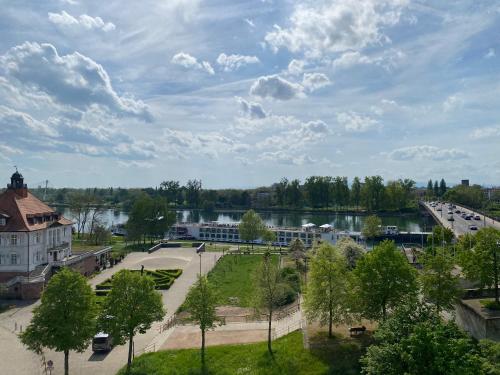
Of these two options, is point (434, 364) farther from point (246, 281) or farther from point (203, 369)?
point (246, 281)

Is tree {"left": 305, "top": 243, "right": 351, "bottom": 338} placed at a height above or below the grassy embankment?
above

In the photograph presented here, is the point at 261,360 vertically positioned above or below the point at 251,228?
below

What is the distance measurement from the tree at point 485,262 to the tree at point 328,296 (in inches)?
354

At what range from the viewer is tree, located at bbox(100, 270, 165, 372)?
2914 cm

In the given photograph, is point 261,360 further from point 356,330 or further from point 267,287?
point 356,330

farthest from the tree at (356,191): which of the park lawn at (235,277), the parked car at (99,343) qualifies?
the parked car at (99,343)

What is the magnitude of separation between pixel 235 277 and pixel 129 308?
28.2m

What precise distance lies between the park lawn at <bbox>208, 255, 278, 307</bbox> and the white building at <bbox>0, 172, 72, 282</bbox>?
20.8 m

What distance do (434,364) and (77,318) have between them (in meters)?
21.3

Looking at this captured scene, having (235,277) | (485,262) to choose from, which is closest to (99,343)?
(235,277)

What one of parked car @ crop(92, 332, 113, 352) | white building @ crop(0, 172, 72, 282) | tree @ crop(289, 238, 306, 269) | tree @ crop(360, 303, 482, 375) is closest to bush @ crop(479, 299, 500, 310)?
tree @ crop(360, 303, 482, 375)

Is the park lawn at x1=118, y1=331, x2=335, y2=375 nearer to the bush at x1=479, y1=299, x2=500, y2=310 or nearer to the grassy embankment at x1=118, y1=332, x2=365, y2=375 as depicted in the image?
the grassy embankment at x1=118, y1=332, x2=365, y2=375

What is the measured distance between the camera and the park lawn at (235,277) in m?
46.4

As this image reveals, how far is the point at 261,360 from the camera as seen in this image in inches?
1171
